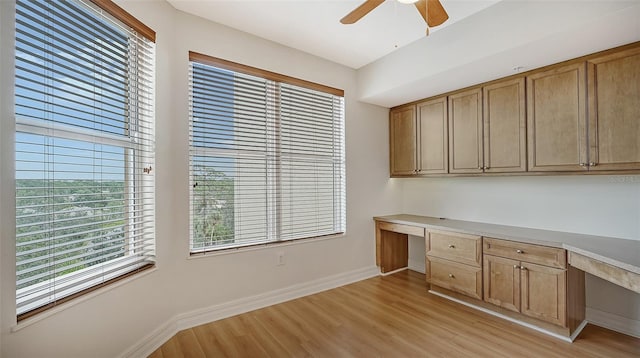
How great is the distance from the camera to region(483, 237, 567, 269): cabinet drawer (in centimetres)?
221

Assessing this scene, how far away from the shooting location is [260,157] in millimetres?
2850

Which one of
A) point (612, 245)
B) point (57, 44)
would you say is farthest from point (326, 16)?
point (612, 245)

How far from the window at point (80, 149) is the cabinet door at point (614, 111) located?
3.50 meters

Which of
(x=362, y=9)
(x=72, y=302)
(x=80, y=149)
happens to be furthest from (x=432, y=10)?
(x=72, y=302)

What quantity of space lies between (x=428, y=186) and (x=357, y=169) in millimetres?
1053

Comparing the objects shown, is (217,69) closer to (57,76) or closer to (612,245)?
(57,76)

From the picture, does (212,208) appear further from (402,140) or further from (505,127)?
(505,127)

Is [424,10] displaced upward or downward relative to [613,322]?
upward

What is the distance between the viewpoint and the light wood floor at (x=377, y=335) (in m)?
2.07

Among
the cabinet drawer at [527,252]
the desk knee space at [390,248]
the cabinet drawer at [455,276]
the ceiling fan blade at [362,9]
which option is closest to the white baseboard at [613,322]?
the cabinet drawer at [527,252]

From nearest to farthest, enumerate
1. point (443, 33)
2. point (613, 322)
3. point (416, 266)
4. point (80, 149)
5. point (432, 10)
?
point (80, 149), point (432, 10), point (613, 322), point (443, 33), point (416, 266)

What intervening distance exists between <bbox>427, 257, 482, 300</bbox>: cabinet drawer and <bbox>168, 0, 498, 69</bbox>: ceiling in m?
2.36

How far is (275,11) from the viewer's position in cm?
238

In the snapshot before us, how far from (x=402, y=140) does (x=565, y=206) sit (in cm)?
184
